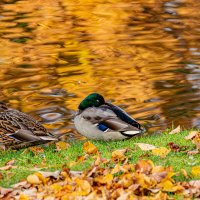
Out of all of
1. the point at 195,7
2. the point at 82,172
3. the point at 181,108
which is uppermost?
the point at 82,172

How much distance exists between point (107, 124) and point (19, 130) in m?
1.26

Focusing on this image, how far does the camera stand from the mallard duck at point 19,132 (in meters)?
11.0

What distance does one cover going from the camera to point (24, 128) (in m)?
11.1

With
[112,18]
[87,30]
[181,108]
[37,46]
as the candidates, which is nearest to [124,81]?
[181,108]

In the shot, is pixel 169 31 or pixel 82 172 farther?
pixel 169 31

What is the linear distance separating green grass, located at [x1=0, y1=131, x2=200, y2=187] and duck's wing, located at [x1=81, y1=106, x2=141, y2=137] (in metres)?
0.17

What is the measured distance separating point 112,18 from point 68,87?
962 centimetres

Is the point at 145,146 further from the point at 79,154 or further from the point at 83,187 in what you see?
the point at 83,187

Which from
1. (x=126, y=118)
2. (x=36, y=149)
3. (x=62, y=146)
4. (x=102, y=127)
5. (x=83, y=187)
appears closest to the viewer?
(x=83, y=187)

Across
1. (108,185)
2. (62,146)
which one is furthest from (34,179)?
(62,146)

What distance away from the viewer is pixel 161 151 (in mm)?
9547

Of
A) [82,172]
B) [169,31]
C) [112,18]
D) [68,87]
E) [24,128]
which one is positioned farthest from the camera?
[112,18]

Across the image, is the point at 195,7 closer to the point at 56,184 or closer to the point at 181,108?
the point at 181,108

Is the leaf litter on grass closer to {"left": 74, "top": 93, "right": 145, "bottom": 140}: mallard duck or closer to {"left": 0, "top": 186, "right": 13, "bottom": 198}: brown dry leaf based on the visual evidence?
{"left": 0, "top": 186, "right": 13, "bottom": 198}: brown dry leaf
